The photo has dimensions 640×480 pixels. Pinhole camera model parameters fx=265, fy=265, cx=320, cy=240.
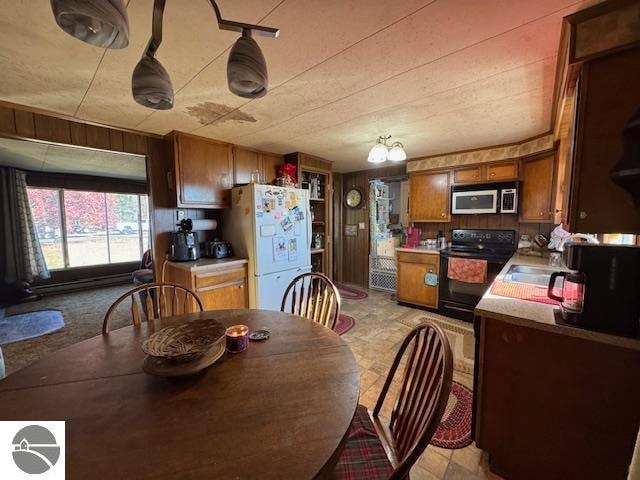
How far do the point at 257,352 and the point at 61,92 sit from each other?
2.14m

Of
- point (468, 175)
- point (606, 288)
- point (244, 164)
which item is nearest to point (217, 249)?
point (244, 164)

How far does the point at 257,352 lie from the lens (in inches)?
42.3

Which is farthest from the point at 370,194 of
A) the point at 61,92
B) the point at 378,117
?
the point at 61,92

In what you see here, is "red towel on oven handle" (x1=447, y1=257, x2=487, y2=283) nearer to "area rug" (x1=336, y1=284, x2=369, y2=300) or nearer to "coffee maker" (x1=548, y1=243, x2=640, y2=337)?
"area rug" (x1=336, y1=284, x2=369, y2=300)

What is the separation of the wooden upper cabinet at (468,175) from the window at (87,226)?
463 centimetres

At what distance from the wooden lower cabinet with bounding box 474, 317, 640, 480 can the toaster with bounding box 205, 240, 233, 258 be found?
2.47 meters

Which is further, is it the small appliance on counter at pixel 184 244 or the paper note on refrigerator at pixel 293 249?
the paper note on refrigerator at pixel 293 249

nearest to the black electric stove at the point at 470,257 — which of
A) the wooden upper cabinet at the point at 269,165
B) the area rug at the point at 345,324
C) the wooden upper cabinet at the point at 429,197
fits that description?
the wooden upper cabinet at the point at 429,197

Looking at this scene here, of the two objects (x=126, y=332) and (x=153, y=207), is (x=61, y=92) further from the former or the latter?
(x=126, y=332)

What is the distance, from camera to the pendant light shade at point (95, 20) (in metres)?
0.59

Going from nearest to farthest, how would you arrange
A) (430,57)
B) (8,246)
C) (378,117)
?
(430,57) < (378,117) < (8,246)

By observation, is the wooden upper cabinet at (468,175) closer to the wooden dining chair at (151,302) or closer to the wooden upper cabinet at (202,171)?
the wooden upper cabinet at (202,171)

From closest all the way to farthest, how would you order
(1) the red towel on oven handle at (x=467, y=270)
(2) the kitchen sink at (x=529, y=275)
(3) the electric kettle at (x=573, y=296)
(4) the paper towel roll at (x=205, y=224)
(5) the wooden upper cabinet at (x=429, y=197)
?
(3) the electric kettle at (x=573, y=296) → (2) the kitchen sink at (x=529, y=275) → (4) the paper towel roll at (x=205, y=224) → (1) the red towel on oven handle at (x=467, y=270) → (5) the wooden upper cabinet at (x=429, y=197)

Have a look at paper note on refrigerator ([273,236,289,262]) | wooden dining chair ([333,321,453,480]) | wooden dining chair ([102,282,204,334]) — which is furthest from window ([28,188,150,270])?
wooden dining chair ([333,321,453,480])
